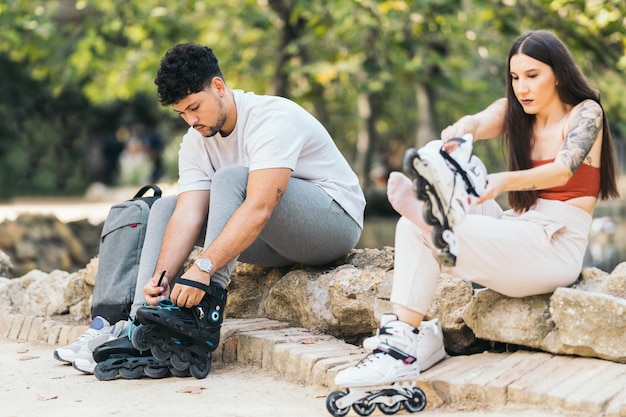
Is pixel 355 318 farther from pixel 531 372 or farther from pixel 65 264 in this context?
pixel 65 264

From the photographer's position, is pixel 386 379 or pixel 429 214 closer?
pixel 429 214

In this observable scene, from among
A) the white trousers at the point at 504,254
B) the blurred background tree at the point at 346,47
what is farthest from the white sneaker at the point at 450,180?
the blurred background tree at the point at 346,47

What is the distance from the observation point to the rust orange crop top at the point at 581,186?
133 inches

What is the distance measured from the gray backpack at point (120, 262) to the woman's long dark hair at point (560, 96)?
1677mm

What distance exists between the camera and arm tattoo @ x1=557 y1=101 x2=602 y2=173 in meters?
3.19

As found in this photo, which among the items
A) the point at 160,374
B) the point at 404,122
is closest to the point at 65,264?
the point at 160,374

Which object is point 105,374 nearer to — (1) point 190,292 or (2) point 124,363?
(2) point 124,363

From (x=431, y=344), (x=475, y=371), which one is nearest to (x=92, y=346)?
(x=431, y=344)

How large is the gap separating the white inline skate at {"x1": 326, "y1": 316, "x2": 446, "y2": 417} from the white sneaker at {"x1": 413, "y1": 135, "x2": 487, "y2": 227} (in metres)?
0.45

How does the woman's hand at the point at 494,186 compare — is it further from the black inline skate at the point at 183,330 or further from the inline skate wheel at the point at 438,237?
the black inline skate at the point at 183,330

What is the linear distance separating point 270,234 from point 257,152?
0.37 meters

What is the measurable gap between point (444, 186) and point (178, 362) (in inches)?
54.9

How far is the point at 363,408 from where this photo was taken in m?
3.14

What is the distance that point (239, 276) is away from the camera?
468cm
